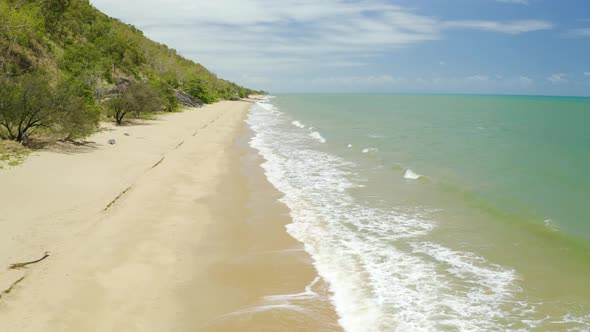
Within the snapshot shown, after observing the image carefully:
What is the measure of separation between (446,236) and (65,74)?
3279 centimetres

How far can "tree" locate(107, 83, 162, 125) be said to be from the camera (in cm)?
3150

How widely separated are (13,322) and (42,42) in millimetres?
38283

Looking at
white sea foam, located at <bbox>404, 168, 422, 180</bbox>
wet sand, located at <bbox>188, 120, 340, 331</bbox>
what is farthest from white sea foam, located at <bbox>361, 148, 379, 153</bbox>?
wet sand, located at <bbox>188, 120, 340, 331</bbox>

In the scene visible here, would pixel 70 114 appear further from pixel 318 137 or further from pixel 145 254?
pixel 318 137

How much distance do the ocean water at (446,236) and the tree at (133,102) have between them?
15450 millimetres

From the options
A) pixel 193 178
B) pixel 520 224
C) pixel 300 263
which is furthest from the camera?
pixel 193 178

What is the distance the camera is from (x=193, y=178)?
1617 centimetres

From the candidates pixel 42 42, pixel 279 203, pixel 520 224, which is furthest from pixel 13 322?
pixel 42 42

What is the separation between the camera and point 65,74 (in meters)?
33.7

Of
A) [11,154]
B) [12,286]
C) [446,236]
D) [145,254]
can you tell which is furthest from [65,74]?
[446,236]

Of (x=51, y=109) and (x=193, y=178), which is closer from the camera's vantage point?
(x=193, y=178)

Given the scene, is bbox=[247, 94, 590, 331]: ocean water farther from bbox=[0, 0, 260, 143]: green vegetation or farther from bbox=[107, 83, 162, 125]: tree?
bbox=[107, 83, 162, 125]: tree

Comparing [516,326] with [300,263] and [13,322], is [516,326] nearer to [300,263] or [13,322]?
[300,263]

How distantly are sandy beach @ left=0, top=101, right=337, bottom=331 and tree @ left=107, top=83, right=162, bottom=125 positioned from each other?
15.8 meters
